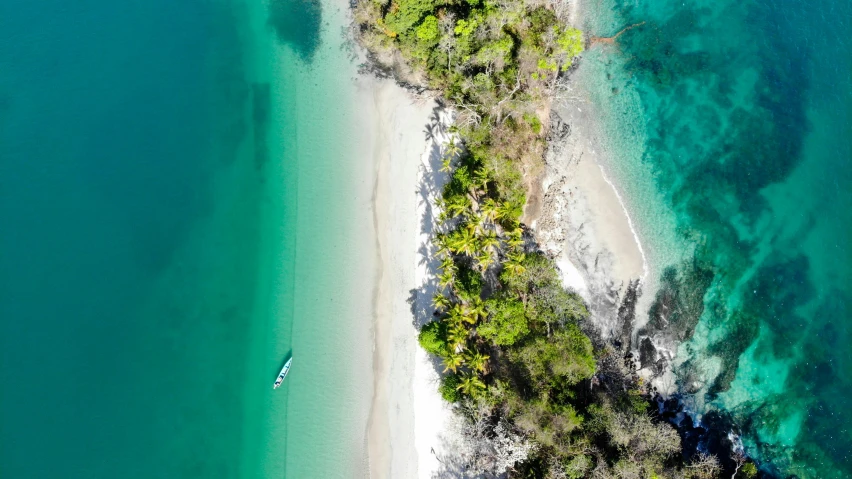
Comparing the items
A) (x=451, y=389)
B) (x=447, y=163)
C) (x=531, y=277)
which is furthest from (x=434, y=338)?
(x=447, y=163)

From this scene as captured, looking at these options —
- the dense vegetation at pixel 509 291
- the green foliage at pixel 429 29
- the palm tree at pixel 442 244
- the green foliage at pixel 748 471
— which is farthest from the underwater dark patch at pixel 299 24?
the green foliage at pixel 748 471

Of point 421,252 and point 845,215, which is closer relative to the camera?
point 421,252

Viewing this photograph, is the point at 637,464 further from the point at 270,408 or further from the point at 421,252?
the point at 270,408

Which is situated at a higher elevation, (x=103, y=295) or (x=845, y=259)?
(x=103, y=295)

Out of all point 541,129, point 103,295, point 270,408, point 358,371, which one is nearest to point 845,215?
point 541,129

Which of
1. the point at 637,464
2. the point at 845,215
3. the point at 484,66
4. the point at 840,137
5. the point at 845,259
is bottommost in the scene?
the point at 637,464

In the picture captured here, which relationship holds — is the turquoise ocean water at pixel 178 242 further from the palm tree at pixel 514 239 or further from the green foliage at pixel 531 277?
the green foliage at pixel 531 277
